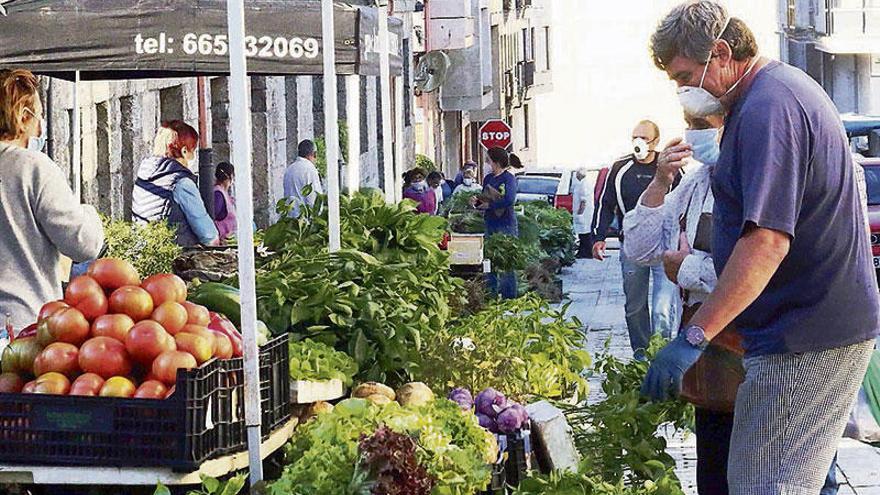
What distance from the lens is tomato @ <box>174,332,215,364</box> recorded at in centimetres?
501

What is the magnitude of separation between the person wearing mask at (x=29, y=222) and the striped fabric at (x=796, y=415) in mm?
2419

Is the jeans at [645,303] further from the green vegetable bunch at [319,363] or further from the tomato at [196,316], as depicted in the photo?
the tomato at [196,316]

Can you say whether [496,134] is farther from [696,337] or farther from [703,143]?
[696,337]

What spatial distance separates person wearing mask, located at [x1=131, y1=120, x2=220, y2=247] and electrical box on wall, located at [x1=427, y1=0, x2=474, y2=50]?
3153cm

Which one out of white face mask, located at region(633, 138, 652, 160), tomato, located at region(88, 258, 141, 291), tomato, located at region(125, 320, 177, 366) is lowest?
tomato, located at region(125, 320, 177, 366)

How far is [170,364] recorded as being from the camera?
16.0 ft

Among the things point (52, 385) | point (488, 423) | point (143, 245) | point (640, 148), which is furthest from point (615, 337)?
point (52, 385)

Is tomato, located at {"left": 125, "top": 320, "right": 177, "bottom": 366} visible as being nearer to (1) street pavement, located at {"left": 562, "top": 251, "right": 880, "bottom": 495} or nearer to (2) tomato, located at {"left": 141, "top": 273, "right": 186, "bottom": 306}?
(2) tomato, located at {"left": 141, "top": 273, "right": 186, "bottom": 306}

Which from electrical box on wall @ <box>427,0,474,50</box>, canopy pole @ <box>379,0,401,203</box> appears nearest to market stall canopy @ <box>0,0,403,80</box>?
canopy pole @ <box>379,0,401,203</box>

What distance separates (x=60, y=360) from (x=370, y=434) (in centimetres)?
88

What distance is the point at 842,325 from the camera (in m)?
4.73

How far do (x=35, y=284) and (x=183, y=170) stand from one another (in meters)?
5.43

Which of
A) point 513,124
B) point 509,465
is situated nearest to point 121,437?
point 509,465

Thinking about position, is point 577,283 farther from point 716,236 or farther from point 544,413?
point 716,236
